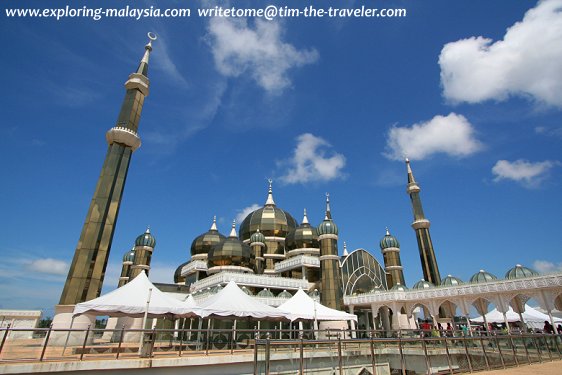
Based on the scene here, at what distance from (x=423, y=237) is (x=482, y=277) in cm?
1599

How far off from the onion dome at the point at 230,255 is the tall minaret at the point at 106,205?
14.2 m

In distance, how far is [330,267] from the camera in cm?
3488

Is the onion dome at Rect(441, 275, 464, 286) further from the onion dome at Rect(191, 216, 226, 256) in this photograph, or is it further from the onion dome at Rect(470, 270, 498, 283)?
the onion dome at Rect(191, 216, 226, 256)

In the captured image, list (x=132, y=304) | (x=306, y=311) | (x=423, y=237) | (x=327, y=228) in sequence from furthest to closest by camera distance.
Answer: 1. (x=423, y=237)
2. (x=327, y=228)
3. (x=306, y=311)
4. (x=132, y=304)

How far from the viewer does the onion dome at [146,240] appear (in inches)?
1903

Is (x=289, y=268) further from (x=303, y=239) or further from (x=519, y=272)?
(x=519, y=272)

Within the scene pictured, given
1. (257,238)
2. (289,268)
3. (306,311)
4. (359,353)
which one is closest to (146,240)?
(257,238)

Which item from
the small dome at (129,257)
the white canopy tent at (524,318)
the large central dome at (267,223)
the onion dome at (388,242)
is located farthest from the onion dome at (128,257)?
the white canopy tent at (524,318)

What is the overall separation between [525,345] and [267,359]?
41.3ft

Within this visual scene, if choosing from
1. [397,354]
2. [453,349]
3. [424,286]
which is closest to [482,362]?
[453,349]

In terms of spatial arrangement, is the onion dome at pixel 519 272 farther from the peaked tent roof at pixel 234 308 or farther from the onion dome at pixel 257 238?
the onion dome at pixel 257 238

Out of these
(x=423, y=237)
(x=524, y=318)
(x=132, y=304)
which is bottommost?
(x=132, y=304)

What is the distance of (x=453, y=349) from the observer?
12969 mm

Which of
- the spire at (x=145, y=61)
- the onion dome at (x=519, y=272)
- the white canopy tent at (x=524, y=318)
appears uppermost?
the spire at (x=145, y=61)
